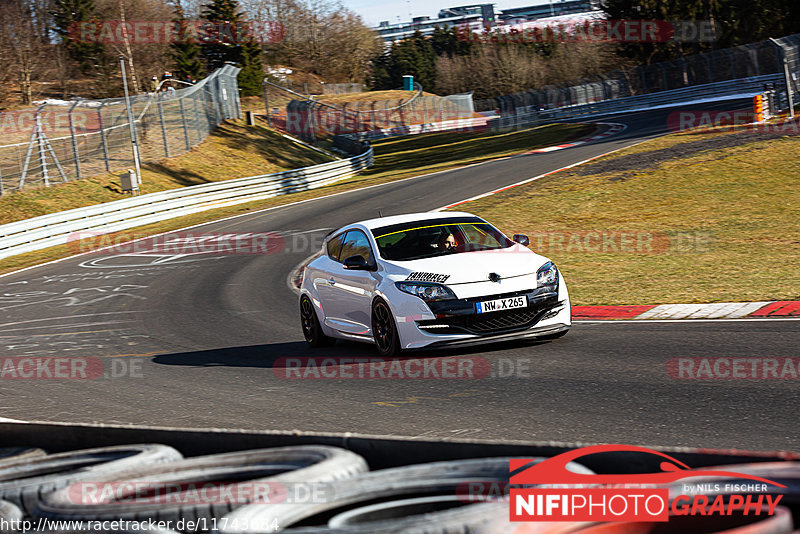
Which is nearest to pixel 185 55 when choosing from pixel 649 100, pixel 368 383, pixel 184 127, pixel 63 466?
pixel 184 127

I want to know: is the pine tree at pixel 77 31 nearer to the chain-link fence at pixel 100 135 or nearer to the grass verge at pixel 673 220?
the chain-link fence at pixel 100 135

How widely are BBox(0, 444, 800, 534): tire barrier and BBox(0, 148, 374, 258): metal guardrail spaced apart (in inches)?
1005

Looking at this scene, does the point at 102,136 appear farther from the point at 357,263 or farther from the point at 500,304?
the point at 500,304

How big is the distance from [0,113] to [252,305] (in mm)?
49351

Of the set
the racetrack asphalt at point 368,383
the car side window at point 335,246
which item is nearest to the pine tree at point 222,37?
the racetrack asphalt at point 368,383

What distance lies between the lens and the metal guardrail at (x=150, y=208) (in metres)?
28.7

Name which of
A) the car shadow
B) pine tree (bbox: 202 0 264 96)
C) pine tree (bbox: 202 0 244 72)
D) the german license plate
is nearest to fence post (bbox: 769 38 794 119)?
the car shadow

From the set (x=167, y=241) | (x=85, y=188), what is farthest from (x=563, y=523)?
(x=85, y=188)

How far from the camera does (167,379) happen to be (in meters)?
9.71

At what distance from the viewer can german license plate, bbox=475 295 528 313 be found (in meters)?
9.16

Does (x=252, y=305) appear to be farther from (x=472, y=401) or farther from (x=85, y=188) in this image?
(x=85, y=188)

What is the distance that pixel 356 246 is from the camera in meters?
11.1

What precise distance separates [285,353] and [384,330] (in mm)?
1775

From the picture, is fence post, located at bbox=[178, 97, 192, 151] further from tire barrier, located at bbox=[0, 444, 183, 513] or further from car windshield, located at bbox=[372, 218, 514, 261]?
tire barrier, located at bbox=[0, 444, 183, 513]
